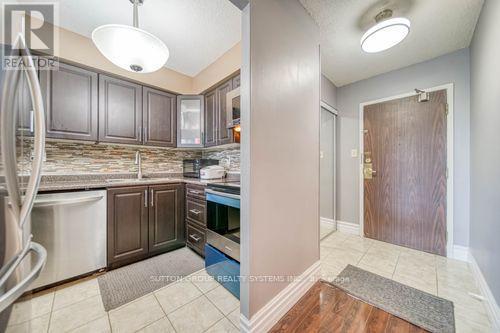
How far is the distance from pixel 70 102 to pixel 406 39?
3.58 m

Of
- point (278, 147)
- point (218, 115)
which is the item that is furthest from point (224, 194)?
point (218, 115)

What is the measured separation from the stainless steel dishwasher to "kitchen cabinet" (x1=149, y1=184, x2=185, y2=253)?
0.45 m

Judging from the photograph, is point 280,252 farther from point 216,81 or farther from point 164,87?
point 164,87

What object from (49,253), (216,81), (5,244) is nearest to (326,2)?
(216,81)

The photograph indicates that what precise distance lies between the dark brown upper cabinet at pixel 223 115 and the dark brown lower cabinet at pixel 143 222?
0.82m

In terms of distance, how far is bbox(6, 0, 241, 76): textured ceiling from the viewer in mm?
1627

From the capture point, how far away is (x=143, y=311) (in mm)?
1342

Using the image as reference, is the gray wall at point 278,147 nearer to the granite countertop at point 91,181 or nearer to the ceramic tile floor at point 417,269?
the ceramic tile floor at point 417,269

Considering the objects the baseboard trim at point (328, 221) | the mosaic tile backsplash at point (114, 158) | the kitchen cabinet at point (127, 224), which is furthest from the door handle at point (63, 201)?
the baseboard trim at point (328, 221)

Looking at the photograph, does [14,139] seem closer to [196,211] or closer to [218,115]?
[196,211]

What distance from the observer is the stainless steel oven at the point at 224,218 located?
1.52m

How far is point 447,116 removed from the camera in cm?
211

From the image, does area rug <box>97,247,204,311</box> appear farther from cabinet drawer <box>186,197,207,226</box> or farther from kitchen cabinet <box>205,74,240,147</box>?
kitchen cabinet <box>205,74,240,147</box>

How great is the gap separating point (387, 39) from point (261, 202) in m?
1.88
